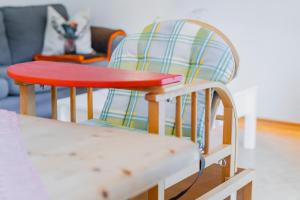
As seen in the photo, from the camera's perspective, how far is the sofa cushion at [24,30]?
13.5ft

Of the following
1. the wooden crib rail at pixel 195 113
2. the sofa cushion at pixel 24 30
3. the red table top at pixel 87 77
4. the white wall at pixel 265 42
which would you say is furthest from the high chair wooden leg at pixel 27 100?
the sofa cushion at pixel 24 30

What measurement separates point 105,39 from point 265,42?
129 centimetres

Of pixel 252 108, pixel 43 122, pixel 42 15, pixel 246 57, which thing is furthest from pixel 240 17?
pixel 43 122

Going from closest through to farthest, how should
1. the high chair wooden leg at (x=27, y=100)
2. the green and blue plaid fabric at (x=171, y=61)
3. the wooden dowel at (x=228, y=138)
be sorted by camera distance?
the high chair wooden leg at (x=27, y=100) < the wooden dowel at (x=228, y=138) < the green and blue plaid fabric at (x=171, y=61)

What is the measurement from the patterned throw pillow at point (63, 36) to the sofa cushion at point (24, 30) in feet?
0.20

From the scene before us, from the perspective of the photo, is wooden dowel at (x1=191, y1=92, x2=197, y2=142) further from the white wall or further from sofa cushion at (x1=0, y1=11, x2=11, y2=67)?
sofa cushion at (x1=0, y1=11, x2=11, y2=67)

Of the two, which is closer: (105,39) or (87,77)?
(87,77)

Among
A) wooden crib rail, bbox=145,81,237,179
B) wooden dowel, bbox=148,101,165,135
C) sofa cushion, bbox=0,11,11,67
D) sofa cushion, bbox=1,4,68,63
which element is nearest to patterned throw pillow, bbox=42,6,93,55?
sofa cushion, bbox=1,4,68,63

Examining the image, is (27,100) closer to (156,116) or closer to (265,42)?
(156,116)

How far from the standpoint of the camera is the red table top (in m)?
1.47

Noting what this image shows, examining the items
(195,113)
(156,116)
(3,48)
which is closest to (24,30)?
(3,48)

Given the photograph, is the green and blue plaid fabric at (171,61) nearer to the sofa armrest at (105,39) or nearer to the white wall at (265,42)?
the white wall at (265,42)

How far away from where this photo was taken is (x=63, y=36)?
424cm

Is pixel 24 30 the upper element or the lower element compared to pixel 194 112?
upper
